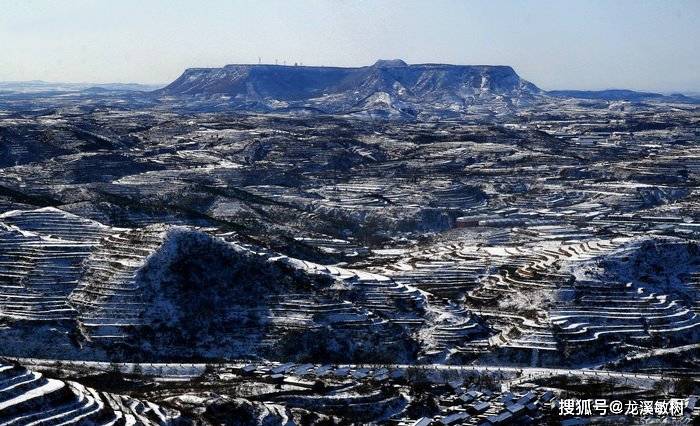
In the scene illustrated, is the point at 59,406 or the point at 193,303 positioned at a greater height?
the point at 59,406

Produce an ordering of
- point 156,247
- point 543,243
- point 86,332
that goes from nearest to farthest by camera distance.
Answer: point 86,332 < point 156,247 < point 543,243

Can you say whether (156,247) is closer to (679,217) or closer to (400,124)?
(679,217)

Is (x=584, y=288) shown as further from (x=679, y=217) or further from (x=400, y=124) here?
(x=400, y=124)

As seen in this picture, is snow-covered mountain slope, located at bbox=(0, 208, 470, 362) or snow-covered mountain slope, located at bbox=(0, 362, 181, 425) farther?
snow-covered mountain slope, located at bbox=(0, 208, 470, 362)

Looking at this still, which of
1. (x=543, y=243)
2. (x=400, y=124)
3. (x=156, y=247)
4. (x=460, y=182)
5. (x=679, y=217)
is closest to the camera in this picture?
(x=156, y=247)

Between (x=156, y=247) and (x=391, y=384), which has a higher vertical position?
(x=156, y=247)

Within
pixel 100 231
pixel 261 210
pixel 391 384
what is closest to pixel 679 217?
pixel 261 210

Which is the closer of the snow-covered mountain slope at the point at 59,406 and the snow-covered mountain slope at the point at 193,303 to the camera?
the snow-covered mountain slope at the point at 59,406

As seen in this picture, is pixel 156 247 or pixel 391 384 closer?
pixel 391 384

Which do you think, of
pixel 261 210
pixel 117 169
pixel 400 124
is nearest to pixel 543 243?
pixel 261 210

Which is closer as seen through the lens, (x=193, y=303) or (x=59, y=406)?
(x=59, y=406)
